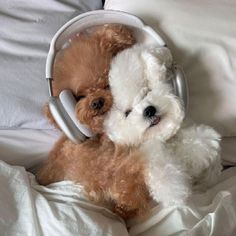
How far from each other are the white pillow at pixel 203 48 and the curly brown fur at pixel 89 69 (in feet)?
0.49

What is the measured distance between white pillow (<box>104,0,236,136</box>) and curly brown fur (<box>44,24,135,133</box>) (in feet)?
0.49

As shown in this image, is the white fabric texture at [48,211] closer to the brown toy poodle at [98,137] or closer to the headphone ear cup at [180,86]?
the brown toy poodle at [98,137]

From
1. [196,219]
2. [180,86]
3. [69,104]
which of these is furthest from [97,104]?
[196,219]

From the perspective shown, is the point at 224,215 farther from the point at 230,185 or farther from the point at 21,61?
the point at 21,61

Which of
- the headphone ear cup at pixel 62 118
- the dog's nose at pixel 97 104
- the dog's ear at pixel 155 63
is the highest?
the dog's ear at pixel 155 63

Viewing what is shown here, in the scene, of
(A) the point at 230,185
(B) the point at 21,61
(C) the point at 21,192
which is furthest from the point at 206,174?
(B) the point at 21,61

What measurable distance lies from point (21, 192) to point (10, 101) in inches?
9.1

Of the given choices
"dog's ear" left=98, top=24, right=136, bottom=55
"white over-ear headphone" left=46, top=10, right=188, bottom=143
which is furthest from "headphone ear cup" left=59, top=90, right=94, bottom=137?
"dog's ear" left=98, top=24, right=136, bottom=55

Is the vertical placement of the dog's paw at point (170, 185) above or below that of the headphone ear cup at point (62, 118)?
below

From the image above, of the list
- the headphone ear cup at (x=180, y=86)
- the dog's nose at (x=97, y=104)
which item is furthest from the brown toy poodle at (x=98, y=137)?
the headphone ear cup at (x=180, y=86)

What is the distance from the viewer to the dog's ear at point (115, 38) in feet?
3.05

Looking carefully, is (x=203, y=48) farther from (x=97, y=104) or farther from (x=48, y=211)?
(x=48, y=211)

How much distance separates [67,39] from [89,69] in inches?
4.5

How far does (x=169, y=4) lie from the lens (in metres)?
1.06
